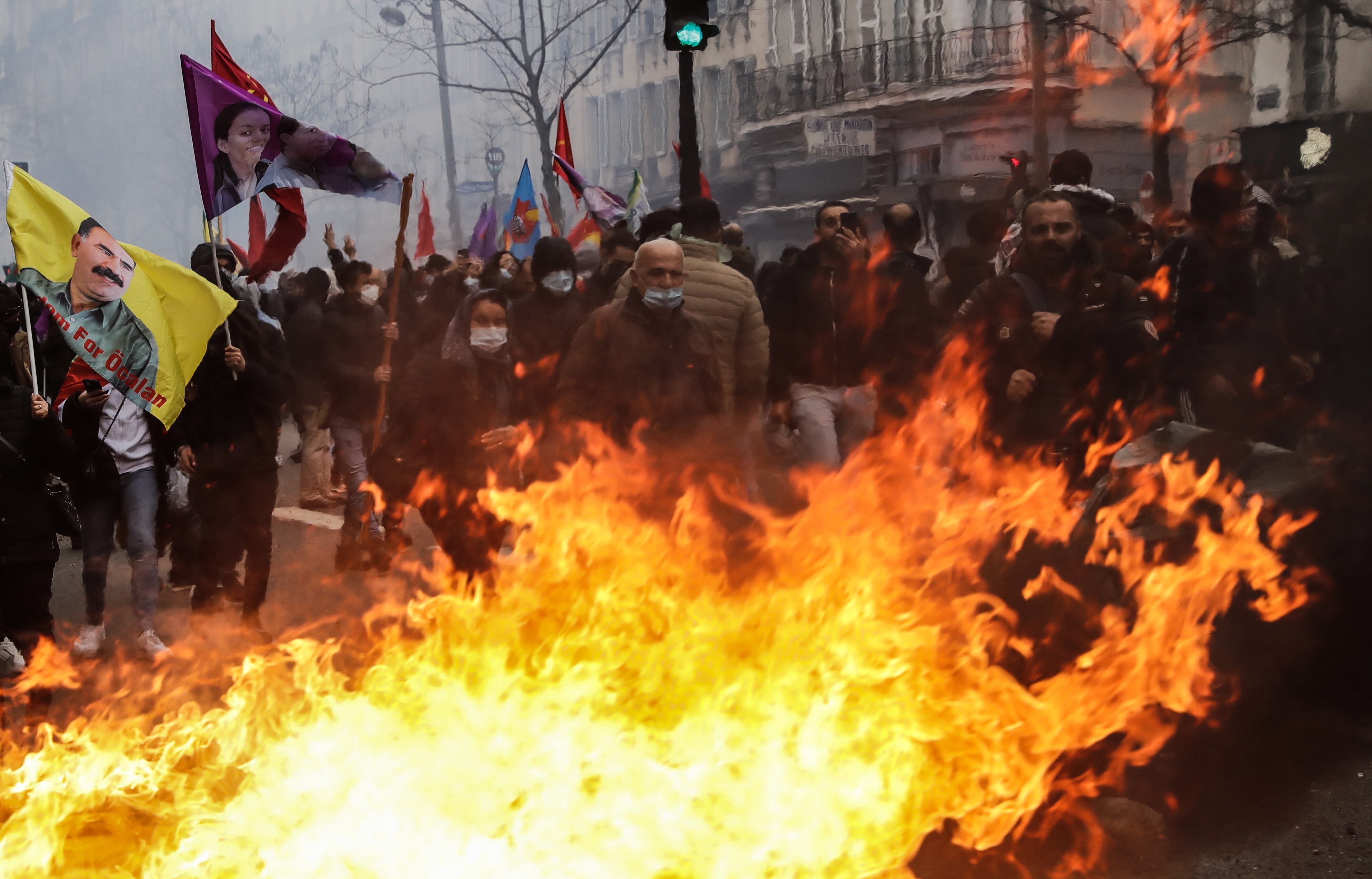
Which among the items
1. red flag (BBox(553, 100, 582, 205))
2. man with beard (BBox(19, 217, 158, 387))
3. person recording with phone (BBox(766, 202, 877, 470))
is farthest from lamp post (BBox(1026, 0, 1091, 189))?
man with beard (BBox(19, 217, 158, 387))

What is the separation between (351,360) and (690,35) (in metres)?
3.62

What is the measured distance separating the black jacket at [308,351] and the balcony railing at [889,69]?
55.2 ft

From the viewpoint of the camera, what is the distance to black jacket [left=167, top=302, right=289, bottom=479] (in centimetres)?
681

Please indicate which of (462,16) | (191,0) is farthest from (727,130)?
(191,0)

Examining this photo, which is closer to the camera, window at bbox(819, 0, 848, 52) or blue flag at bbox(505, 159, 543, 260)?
blue flag at bbox(505, 159, 543, 260)

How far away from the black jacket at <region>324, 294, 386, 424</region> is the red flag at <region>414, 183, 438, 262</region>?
9.34 metres

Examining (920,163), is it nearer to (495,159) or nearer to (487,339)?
(495,159)

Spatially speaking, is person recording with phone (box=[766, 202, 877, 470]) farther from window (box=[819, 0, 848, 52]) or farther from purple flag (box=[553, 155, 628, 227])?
window (box=[819, 0, 848, 52])

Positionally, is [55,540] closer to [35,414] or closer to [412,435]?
[35,414]

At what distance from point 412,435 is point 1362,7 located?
17.9ft

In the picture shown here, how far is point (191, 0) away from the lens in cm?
7494

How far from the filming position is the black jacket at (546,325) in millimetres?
8422

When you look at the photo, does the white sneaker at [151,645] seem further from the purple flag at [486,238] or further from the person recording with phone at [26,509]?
the purple flag at [486,238]

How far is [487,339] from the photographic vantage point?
22.8ft
